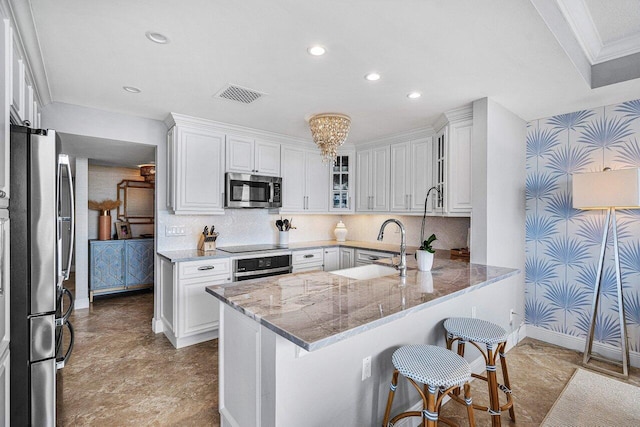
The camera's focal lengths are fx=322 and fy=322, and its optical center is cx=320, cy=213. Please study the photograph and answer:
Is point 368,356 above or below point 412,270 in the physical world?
below

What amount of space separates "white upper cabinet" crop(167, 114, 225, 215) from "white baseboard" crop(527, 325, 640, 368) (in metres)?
3.76

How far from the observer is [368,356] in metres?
1.81

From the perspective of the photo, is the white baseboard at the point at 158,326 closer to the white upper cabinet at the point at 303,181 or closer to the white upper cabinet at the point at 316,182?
the white upper cabinet at the point at 303,181

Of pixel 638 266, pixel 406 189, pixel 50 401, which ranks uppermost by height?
pixel 406 189

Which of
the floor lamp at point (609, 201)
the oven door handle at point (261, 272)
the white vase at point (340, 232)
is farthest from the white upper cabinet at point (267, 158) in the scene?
the floor lamp at point (609, 201)

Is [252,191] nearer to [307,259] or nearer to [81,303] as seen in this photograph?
[307,259]

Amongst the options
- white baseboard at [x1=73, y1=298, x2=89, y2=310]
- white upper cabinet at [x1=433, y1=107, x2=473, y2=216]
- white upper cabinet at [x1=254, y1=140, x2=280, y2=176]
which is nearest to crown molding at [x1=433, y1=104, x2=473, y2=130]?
white upper cabinet at [x1=433, y1=107, x2=473, y2=216]

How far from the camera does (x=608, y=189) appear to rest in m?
2.64

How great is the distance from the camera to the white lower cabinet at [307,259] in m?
4.04

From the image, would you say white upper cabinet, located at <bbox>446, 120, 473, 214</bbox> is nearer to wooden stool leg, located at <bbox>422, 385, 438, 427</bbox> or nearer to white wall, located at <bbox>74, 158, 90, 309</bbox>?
wooden stool leg, located at <bbox>422, 385, 438, 427</bbox>

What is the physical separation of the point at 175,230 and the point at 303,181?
178 centimetres

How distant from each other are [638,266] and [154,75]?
440cm

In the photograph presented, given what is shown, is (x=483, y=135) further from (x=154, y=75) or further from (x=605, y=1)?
(x=154, y=75)

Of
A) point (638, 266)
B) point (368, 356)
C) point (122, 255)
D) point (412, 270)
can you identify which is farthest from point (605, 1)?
point (122, 255)
